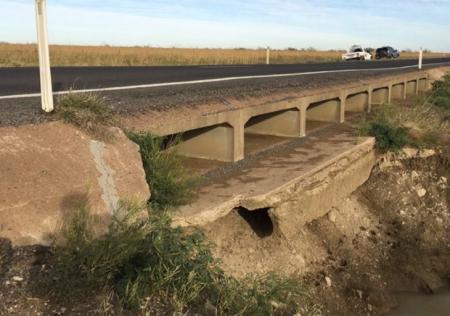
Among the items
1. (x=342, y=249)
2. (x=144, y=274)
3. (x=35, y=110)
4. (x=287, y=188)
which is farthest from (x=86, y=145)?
(x=342, y=249)

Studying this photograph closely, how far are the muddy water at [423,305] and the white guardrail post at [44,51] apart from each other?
6048 millimetres

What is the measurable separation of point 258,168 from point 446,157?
21.2ft

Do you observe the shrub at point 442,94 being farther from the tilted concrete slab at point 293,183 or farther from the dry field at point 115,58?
the dry field at point 115,58

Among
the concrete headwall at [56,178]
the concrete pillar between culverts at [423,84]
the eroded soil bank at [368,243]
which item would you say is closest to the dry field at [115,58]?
the concrete pillar between culverts at [423,84]

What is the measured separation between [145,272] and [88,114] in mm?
2791

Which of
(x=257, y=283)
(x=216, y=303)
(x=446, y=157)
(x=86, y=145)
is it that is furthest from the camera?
(x=446, y=157)

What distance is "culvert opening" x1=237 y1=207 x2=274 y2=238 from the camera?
8.58m

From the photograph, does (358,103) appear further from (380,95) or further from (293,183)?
(293,183)

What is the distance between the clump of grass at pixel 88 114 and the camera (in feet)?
20.6

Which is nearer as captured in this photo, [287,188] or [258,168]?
[287,188]

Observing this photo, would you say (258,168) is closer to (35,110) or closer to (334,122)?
(35,110)

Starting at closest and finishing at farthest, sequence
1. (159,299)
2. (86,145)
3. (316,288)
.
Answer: (159,299) < (86,145) < (316,288)

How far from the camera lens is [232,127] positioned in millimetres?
9672

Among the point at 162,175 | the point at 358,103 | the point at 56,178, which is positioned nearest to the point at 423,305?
the point at 162,175
